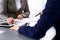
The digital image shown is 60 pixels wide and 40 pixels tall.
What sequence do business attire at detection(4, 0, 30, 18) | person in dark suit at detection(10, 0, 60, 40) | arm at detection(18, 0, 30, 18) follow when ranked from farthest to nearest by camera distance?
arm at detection(18, 0, 30, 18)
business attire at detection(4, 0, 30, 18)
person in dark suit at detection(10, 0, 60, 40)

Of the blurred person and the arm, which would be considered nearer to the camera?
the blurred person

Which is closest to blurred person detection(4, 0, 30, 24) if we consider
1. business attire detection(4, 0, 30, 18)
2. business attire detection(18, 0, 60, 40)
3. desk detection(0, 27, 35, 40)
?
business attire detection(4, 0, 30, 18)

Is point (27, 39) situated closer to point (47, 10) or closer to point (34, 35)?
point (34, 35)

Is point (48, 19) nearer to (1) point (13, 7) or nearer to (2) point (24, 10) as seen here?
(1) point (13, 7)

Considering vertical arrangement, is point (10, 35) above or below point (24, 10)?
above

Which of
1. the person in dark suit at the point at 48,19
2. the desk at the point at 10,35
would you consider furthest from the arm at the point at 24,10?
the person in dark suit at the point at 48,19

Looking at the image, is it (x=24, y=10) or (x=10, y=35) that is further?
(x=24, y=10)

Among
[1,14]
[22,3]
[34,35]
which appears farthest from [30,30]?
[22,3]

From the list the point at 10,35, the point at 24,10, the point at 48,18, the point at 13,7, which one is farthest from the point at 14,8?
the point at 48,18

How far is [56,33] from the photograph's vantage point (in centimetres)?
128

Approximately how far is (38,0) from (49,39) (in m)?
2.11

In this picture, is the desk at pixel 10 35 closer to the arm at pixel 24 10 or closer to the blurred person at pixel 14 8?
the blurred person at pixel 14 8

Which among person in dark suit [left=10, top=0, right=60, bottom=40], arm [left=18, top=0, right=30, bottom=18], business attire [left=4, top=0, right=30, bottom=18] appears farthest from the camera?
arm [left=18, top=0, right=30, bottom=18]

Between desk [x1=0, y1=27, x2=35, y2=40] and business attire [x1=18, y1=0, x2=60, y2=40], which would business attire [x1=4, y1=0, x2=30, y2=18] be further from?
business attire [x1=18, y1=0, x2=60, y2=40]
